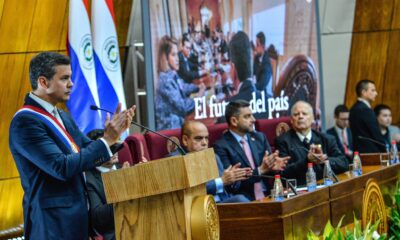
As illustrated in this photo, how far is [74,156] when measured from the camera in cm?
372

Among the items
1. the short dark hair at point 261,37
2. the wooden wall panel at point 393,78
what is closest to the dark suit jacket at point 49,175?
the short dark hair at point 261,37

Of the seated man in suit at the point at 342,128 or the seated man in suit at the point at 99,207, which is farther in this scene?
the seated man in suit at the point at 342,128

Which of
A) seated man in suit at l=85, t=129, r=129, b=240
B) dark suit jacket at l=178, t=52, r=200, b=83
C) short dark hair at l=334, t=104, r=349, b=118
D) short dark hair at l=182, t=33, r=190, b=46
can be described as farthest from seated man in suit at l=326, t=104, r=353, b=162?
seated man in suit at l=85, t=129, r=129, b=240

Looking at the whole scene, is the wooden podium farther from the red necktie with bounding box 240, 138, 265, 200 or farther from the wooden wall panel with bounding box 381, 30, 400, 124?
the wooden wall panel with bounding box 381, 30, 400, 124

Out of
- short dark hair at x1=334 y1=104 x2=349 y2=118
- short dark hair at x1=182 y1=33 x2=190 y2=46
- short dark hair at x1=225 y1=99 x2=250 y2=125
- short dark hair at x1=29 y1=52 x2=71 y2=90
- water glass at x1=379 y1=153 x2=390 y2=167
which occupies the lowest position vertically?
water glass at x1=379 y1=153 x2=390 y2=167

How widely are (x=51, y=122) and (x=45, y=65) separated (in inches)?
9.6

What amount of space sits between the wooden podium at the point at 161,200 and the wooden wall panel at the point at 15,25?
306 centimetres

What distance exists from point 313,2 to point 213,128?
2.67m

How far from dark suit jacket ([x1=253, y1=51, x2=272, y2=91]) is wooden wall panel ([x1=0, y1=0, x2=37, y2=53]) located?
2.52 meters

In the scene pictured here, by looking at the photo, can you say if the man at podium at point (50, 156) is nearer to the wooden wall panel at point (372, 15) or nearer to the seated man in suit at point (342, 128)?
the seated man in suit at point (342, 128)

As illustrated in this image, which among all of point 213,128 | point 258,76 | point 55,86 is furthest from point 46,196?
point 258,76

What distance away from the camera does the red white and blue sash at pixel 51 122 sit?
149 inches

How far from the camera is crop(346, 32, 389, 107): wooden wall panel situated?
34.2ft

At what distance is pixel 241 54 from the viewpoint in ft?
26.6
